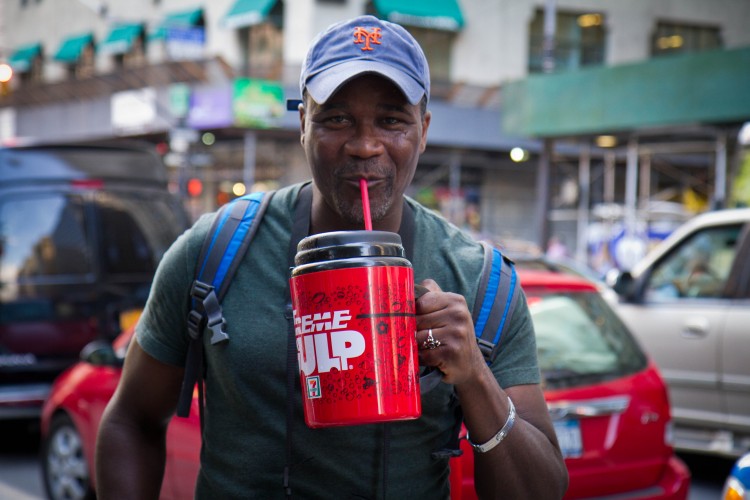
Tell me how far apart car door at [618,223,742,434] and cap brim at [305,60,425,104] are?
5.49 metres

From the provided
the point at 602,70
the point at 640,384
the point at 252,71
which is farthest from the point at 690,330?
the point at 252,71

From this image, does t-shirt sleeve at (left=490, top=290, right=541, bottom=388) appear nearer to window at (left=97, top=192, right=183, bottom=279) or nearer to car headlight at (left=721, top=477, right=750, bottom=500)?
car headlight at (left=721, top=477, right=750, bottom=500)

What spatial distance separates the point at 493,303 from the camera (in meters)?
1.98

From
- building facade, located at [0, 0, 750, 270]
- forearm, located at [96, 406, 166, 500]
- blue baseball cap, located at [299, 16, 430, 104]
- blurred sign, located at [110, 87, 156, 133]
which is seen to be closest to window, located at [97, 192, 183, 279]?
forearm, located at [96, 406, 166, 500]

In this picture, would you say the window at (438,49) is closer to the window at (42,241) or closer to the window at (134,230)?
the window at (134,230)

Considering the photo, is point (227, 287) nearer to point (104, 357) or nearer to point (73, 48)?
point (104, 357)

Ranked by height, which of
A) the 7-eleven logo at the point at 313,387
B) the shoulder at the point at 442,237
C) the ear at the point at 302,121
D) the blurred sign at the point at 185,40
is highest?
the blurred sign at the point at 185,40

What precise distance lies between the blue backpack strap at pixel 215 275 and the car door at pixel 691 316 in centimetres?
550

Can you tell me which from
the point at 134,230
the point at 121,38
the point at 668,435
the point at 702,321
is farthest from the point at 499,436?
the point at 121,38

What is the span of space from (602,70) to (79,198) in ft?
36.4

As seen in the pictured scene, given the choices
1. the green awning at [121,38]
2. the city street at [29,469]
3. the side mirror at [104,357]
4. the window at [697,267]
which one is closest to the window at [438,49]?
the green awning at [121,38]

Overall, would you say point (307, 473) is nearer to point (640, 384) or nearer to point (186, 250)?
point (186, 250)

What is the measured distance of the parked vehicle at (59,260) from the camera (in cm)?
761

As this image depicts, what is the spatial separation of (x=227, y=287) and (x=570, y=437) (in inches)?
106
